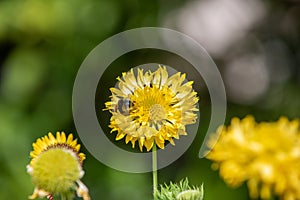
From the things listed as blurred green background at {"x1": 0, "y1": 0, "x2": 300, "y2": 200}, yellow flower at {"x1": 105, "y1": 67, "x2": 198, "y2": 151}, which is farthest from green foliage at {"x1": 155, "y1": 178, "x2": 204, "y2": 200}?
blurred green background at {"x1": 0, "y1": 0, "x2": 300, "y2": 200}

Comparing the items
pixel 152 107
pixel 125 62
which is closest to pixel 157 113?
pixel 152 107

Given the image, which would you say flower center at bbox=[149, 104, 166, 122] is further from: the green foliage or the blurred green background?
the blurred green background

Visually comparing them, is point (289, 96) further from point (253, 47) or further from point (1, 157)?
point (1, 157)

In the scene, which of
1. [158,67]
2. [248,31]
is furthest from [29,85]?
[158,67]

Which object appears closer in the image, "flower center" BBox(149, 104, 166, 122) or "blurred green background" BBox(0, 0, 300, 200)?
"flower center" BBox(149, 104, 166, 122)

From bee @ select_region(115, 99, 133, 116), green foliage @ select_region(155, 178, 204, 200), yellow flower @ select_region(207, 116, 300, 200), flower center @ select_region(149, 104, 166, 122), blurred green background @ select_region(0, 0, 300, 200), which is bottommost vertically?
yellow flower @ select_region(207, 116, 300, 200)

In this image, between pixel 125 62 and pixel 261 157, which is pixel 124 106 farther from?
pixel 125 62

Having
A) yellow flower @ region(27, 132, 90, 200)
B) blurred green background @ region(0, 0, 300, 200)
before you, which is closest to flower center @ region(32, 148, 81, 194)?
yellow flower @ region(27, 132, 90, 200)

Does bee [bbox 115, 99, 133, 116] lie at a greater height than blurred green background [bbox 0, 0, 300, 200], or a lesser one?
lesser
